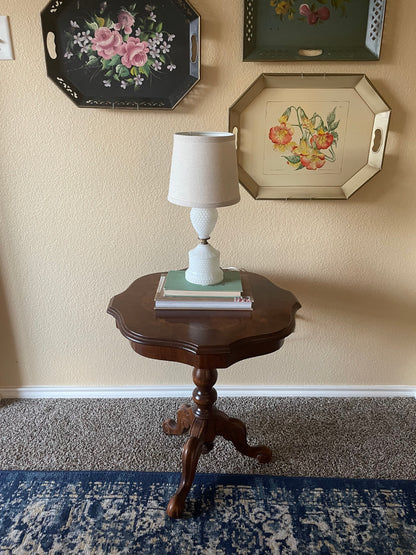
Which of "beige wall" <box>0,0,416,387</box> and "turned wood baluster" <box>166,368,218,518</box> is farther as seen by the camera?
"beige wall" <box>0,0,416,387</box>

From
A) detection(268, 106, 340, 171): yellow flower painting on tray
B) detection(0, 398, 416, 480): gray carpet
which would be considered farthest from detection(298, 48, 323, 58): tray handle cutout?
detection(0, 398, 416, 480): gray carpet

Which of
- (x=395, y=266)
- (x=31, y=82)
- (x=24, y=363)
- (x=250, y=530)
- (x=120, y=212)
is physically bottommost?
(x=250, y=530)

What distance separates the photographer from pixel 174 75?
4.98ft

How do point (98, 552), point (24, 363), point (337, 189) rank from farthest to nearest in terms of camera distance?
point (24, 363), point (337, 189), point (98, 552)

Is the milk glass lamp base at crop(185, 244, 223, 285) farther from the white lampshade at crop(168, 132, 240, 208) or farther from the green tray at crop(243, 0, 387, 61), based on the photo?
the green tray at crop(243, 0, 387, 61)

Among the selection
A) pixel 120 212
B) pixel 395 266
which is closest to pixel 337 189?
pixel 395 266

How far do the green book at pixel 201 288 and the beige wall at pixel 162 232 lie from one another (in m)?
0.32

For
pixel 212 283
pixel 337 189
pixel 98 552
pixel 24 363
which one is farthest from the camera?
pixel 24 363

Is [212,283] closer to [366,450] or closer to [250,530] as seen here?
[250,530]

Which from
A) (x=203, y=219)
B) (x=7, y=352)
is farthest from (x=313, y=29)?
(x=7, y=352)

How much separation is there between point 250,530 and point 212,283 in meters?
0.82

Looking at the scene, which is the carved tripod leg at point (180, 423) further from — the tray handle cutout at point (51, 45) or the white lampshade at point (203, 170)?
the tray handle cutout at point (51, 45)

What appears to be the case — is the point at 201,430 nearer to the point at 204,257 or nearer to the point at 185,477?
the point at 185,477

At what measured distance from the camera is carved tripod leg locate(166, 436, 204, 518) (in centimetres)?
142
